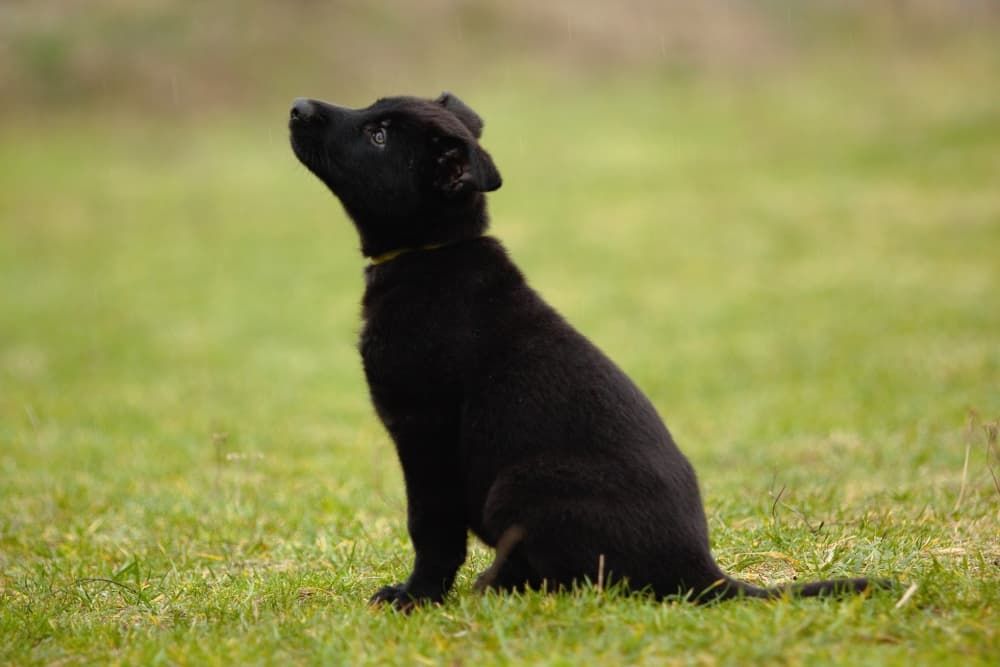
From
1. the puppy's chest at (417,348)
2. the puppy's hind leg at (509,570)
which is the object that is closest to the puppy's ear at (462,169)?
the puppy's chest at (417,348)

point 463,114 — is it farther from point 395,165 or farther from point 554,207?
point 554,207

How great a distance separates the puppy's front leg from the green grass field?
116 millimetres

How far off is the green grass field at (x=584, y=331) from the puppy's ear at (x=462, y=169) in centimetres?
141

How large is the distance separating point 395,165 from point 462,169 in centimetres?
30

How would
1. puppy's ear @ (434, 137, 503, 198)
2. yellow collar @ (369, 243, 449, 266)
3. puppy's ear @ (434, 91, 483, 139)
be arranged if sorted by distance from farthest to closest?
puppy's ear @ (434, 91, 483, 139) < yellow collar @ (369, 243, 449, 266) < puppy's ear @ (434, 137, 503, 198)

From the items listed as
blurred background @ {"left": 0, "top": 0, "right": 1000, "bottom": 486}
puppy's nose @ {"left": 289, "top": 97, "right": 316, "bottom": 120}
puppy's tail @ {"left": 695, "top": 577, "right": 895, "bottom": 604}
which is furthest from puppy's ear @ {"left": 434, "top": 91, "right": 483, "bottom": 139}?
blurred background @ {"left": 0, "top": 0, "right": 1000, "bottom": 486}

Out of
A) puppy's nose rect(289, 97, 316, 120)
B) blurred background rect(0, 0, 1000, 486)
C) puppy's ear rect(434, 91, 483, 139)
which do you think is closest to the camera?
puppy's nose rect(289, 97, 316, 120)

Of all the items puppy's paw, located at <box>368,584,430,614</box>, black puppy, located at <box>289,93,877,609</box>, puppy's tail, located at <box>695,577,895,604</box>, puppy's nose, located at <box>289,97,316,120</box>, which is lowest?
puppy's paw, located at <box>368,584,430,614</box>

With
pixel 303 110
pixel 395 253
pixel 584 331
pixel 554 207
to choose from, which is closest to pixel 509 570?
pixel 395 253

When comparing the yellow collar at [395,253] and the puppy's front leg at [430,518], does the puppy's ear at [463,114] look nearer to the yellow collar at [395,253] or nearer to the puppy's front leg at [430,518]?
the yellow collar at [395,253]

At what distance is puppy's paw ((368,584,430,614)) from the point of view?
395 cm

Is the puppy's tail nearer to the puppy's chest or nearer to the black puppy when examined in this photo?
the black puppy

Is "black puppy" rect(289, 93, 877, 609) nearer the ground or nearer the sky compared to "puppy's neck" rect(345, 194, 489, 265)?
nearer the ground

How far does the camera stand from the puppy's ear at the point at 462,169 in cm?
392
